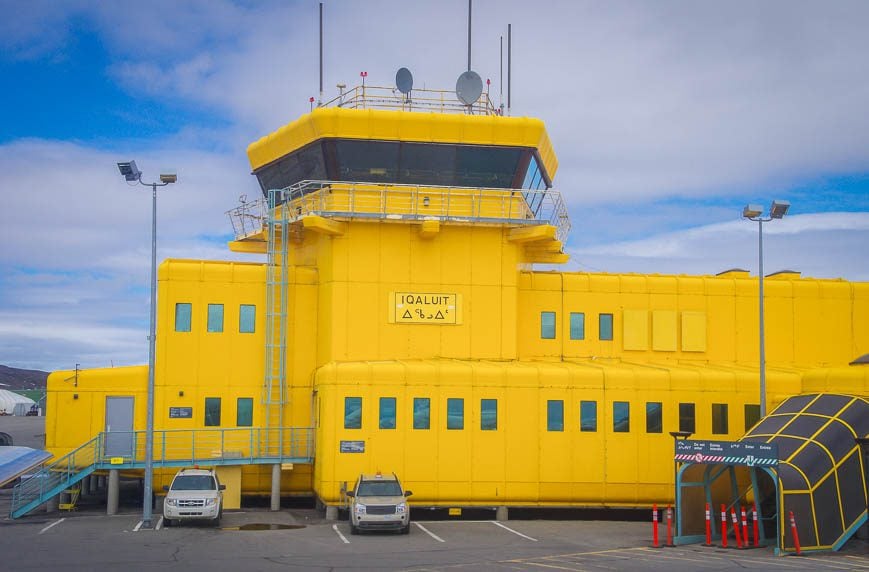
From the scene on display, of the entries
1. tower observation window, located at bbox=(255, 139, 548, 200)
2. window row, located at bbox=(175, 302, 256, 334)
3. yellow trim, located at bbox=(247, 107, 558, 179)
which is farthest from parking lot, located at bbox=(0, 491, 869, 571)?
Result: yellow trim, located at bbox=(247, 107, 558, 179)

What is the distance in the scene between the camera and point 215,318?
35.1 m

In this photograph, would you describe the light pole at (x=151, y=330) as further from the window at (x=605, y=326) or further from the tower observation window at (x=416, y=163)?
the window at (x=605, y=326)

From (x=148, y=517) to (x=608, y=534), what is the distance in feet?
45.7

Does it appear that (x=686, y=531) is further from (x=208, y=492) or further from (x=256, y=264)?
(x=256, y=264)

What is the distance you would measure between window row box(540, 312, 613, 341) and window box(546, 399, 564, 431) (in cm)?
520

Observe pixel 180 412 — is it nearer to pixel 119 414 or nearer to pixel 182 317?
pixel 119 414

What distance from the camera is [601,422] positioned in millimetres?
32375

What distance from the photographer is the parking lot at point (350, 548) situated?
2208 cm

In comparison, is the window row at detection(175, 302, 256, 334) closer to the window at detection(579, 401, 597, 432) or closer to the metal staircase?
the metal staircase

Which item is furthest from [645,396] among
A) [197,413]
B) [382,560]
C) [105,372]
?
[105,372]

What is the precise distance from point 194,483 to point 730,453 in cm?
1604

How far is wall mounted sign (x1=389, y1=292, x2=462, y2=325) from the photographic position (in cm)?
3484

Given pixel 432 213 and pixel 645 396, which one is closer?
pixel 645 396

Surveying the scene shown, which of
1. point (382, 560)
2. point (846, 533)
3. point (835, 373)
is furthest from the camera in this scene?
point (835, 373)
